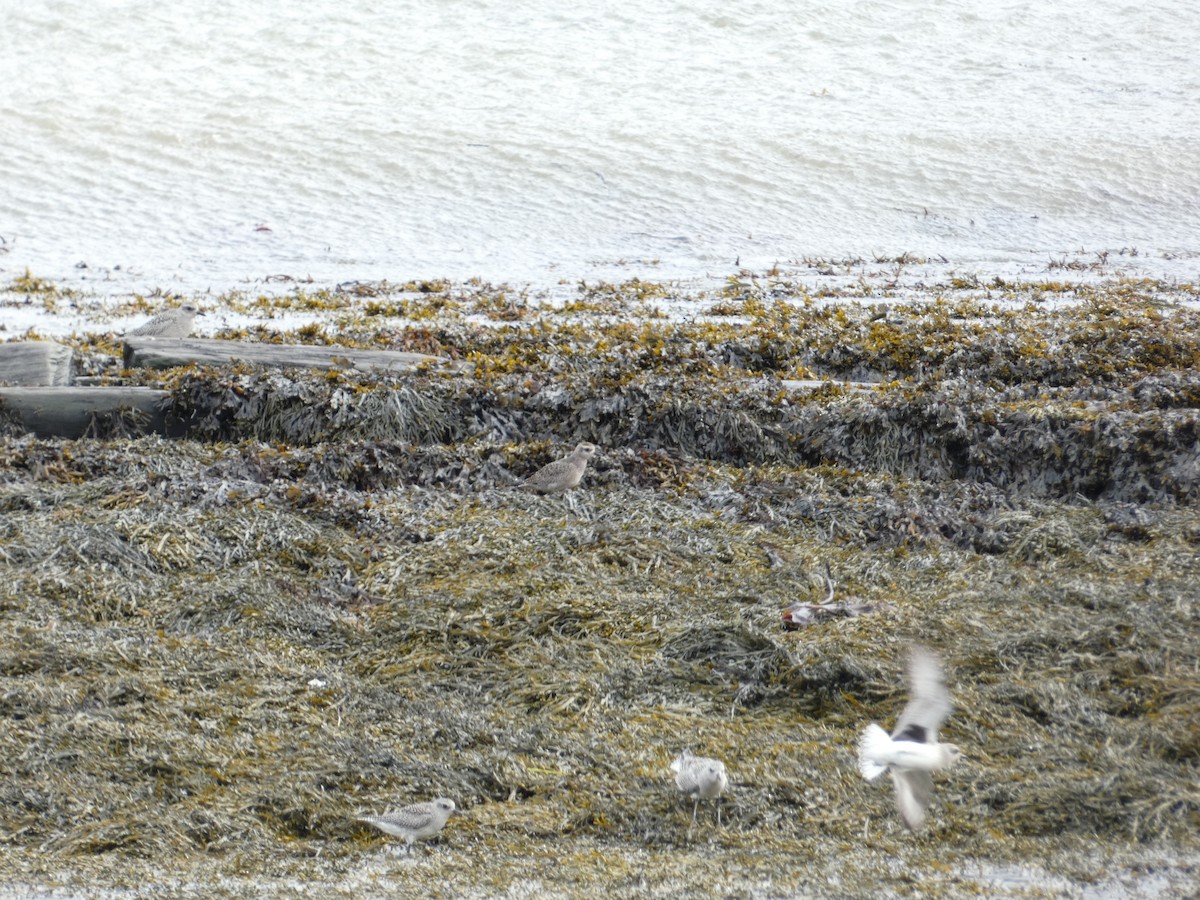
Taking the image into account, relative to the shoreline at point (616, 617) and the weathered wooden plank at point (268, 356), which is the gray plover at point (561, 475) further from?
the weathered wooden plank at point (268, 356)

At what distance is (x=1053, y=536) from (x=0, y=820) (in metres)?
4.72

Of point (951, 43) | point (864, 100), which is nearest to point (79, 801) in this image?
point (864, 100)

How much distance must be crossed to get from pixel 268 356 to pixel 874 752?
566 centimetres

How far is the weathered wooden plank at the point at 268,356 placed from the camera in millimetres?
7934

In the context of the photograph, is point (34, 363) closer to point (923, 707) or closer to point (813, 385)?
point (813, 385)

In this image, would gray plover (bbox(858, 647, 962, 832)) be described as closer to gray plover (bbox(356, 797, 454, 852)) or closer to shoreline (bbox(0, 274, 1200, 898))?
shoreline (bbox(0, 274, 1200, 898))

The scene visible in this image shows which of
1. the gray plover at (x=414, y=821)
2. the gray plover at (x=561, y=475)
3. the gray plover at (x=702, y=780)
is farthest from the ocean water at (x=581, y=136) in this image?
the gray plover at (x=414, y=821)

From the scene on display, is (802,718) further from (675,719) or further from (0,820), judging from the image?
(0,820)

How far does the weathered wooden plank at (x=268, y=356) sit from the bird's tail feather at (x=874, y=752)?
189 inches

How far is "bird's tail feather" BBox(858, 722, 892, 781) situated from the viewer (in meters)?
3.58

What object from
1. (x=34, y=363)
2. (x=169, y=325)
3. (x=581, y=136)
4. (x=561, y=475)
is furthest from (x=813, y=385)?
(x=581, y=136)

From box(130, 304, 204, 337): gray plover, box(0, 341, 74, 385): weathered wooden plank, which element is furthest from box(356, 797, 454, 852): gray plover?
box(130, 304, 204, 337): gray plover

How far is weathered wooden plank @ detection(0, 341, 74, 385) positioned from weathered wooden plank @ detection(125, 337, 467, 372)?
1.39 feet

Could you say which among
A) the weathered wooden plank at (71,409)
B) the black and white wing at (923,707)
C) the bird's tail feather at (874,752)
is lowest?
the weathered wooden plank at (71,409)
